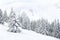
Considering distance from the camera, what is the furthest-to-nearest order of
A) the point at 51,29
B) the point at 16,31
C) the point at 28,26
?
the point at 51,29 → the point at 28,26 → the point at 16,31

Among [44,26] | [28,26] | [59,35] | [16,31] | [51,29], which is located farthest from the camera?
[51,29]

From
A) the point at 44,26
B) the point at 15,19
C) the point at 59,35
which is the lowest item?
the point at 59,35

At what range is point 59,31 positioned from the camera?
4362 centimetres

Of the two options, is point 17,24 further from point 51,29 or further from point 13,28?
point 51,29

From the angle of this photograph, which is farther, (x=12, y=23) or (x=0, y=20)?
(x=0, y=20)

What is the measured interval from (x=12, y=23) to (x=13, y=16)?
168 centimetres

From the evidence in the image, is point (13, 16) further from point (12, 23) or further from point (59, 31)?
point (59, 31)

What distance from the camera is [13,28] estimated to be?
952 inches

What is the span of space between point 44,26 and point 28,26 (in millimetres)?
13887

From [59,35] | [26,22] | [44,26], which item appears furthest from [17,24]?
[26,22]

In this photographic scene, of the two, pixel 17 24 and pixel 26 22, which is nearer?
pixel 17 24

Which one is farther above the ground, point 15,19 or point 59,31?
point 15,19

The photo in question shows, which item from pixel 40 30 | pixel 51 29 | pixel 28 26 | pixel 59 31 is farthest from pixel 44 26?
pixel 51 29

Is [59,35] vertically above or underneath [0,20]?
underneath
